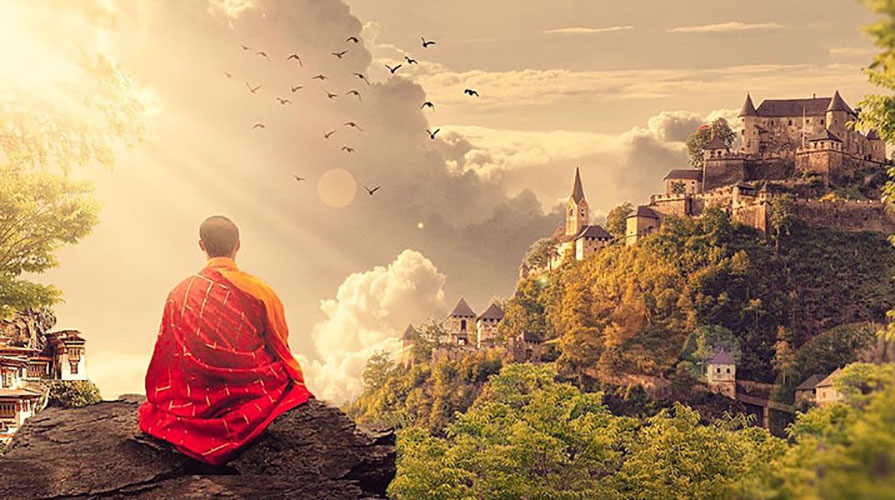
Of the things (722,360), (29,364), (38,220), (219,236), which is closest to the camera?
(219,236)

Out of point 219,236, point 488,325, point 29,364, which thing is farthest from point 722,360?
point 219,236

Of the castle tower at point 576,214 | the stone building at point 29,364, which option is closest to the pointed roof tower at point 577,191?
the castle tower at point 576,214

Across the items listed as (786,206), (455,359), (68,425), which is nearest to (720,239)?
(786,206)

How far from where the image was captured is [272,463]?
46.1 ft

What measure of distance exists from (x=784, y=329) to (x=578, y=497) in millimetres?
60667

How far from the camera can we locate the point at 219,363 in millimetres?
13969

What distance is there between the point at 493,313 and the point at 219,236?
3299 inches

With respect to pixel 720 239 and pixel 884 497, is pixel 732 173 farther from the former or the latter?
pixel 884 497

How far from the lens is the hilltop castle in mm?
88562

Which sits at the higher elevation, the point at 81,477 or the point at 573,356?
the point at 573,356

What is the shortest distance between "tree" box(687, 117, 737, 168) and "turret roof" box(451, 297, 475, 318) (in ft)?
81.0

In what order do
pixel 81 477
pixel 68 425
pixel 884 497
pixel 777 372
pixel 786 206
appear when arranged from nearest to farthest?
pixel 884 497
pixel 81 477
pixel 68 425
pixel 777 372
pixel 786 206

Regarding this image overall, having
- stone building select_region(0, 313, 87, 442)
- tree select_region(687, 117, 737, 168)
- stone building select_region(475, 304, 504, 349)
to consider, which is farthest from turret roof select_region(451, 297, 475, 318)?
stone building select_region(0, 313, 87, 442)

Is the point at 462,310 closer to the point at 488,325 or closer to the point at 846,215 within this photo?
the point at 488,325
